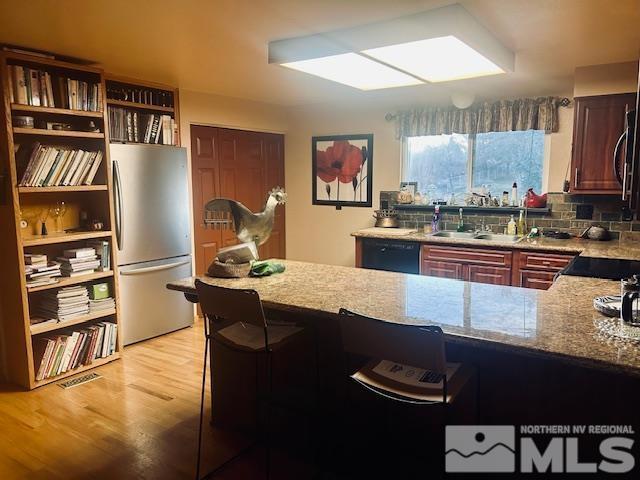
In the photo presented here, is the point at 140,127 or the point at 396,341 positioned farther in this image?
the point at 140,127

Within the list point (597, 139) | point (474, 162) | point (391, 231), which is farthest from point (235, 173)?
point (597, 139)

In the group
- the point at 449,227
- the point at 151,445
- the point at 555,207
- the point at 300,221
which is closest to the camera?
the point at 151,445

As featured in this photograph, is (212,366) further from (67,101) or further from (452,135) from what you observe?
(452,135)

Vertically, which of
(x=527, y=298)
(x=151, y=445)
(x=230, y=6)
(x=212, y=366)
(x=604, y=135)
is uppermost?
(x=230, y=6)

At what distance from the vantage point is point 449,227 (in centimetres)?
480

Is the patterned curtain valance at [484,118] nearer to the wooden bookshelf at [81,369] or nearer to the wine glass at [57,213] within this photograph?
the wine glass at [57,213]

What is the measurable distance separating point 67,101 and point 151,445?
2414 mm

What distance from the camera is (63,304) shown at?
11.3 feet

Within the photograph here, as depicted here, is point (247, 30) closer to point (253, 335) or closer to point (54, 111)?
point (54, 111)

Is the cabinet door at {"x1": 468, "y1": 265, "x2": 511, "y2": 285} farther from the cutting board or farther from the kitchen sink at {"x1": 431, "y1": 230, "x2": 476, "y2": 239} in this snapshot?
the cutting board

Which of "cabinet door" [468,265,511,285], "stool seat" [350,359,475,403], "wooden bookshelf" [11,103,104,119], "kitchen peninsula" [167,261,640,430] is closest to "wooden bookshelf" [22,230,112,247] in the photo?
"wooden bookshelf" [11,103,104,119]

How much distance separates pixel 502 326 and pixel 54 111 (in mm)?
3184

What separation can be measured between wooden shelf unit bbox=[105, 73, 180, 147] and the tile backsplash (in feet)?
9.22

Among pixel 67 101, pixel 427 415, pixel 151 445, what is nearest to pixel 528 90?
pixel 427 415
